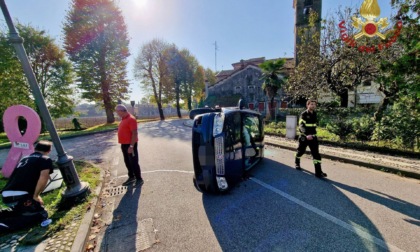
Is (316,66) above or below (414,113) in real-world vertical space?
above

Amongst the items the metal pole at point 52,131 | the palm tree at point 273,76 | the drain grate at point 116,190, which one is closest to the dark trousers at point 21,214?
the metal pole at point 52,131

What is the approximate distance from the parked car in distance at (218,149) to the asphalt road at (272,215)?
1.10ft

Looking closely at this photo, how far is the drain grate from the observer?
4116 mm

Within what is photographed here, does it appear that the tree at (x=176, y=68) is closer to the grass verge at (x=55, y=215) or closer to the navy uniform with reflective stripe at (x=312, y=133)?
the grass verge at (x=55, y=215)

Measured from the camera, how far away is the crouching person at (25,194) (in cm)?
276

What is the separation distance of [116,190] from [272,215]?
340 cm

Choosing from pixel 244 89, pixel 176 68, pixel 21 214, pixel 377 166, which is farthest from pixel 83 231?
pixel 176 68

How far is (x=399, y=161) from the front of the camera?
5.20 metres

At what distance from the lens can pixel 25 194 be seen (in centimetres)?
284

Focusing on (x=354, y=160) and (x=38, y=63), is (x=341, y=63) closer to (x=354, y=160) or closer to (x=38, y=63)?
(x=354, y=160)

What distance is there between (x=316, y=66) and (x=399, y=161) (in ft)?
26.9

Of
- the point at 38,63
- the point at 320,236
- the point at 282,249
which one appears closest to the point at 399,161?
the point at 320,236

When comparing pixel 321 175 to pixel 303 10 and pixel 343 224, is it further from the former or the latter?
pixel 303 10

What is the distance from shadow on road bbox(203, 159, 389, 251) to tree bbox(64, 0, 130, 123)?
22.5 metres
